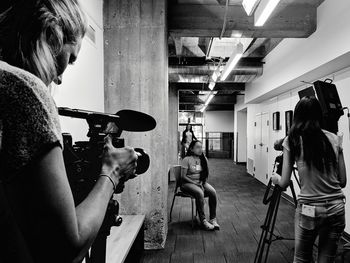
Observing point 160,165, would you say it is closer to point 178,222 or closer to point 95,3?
point 178,222

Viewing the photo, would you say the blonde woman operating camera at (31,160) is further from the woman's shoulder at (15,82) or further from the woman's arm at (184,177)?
the woman's arm at (184,177)

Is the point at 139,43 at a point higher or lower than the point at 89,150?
higher

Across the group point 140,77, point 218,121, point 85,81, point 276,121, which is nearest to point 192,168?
point 140,77

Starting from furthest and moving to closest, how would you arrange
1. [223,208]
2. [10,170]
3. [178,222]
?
1. [223,208]
2. [178,222]
3. [10,170]

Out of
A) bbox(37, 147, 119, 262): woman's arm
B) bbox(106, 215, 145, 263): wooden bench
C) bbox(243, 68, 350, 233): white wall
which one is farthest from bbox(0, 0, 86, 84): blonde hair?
bbox(243, 68, 350, 233): white wall

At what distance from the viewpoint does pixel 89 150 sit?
0.75 metres

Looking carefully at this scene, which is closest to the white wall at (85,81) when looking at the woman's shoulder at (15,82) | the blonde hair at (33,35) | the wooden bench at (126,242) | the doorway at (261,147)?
the wooden bench at (126,242)

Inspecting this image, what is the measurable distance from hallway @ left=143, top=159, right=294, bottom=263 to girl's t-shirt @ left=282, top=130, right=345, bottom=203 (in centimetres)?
138

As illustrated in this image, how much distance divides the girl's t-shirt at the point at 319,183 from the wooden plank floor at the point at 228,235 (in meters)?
1.38

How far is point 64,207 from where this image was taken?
45cm

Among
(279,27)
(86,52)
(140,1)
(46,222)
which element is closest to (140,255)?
(86,52)

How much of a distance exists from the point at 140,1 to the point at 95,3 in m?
0.51

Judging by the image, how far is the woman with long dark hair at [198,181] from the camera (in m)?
3.55

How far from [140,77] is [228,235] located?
2.25 m
